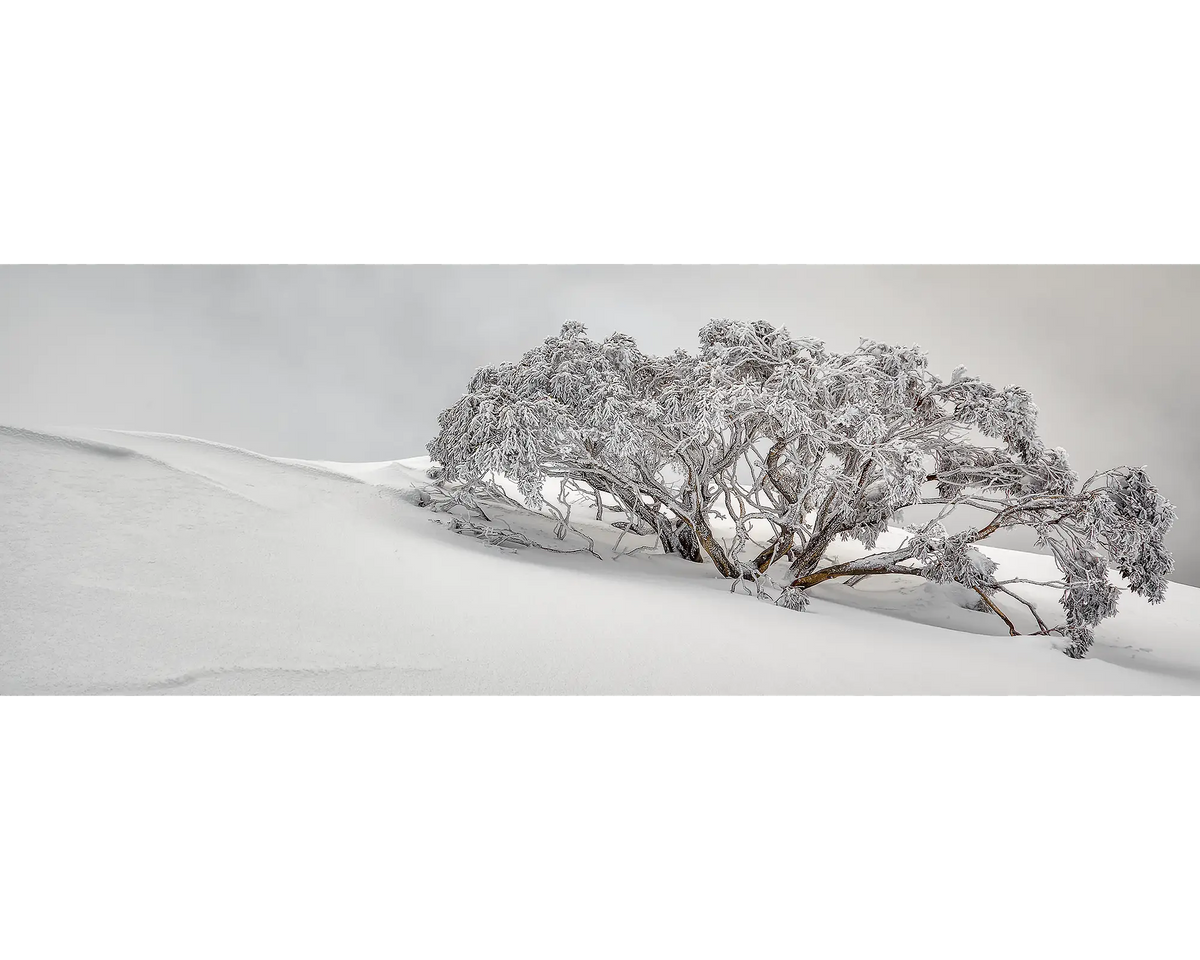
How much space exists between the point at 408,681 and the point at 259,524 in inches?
82.0

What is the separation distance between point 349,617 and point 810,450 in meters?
3.44

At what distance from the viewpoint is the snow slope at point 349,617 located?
1.94 metres

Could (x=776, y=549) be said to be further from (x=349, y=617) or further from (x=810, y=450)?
(x=349, y=617)

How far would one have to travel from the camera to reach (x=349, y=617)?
241cm

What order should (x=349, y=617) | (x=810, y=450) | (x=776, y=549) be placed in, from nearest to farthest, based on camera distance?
(x=349, y=617)
(x=810, y=450)
(x=776, y=549)

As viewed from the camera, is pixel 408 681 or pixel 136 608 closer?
pixel 408 681

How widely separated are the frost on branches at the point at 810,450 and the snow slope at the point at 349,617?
762 millimetres

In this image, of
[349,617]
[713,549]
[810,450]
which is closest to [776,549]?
[713,549]

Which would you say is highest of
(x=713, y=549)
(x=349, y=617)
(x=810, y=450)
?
(x=810, y=450)

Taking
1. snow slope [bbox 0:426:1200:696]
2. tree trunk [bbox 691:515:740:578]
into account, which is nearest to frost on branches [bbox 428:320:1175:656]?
tree trunk [bbox 691:515:740:578]

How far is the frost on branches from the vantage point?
12.8 ft

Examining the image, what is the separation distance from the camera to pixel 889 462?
3719mm
